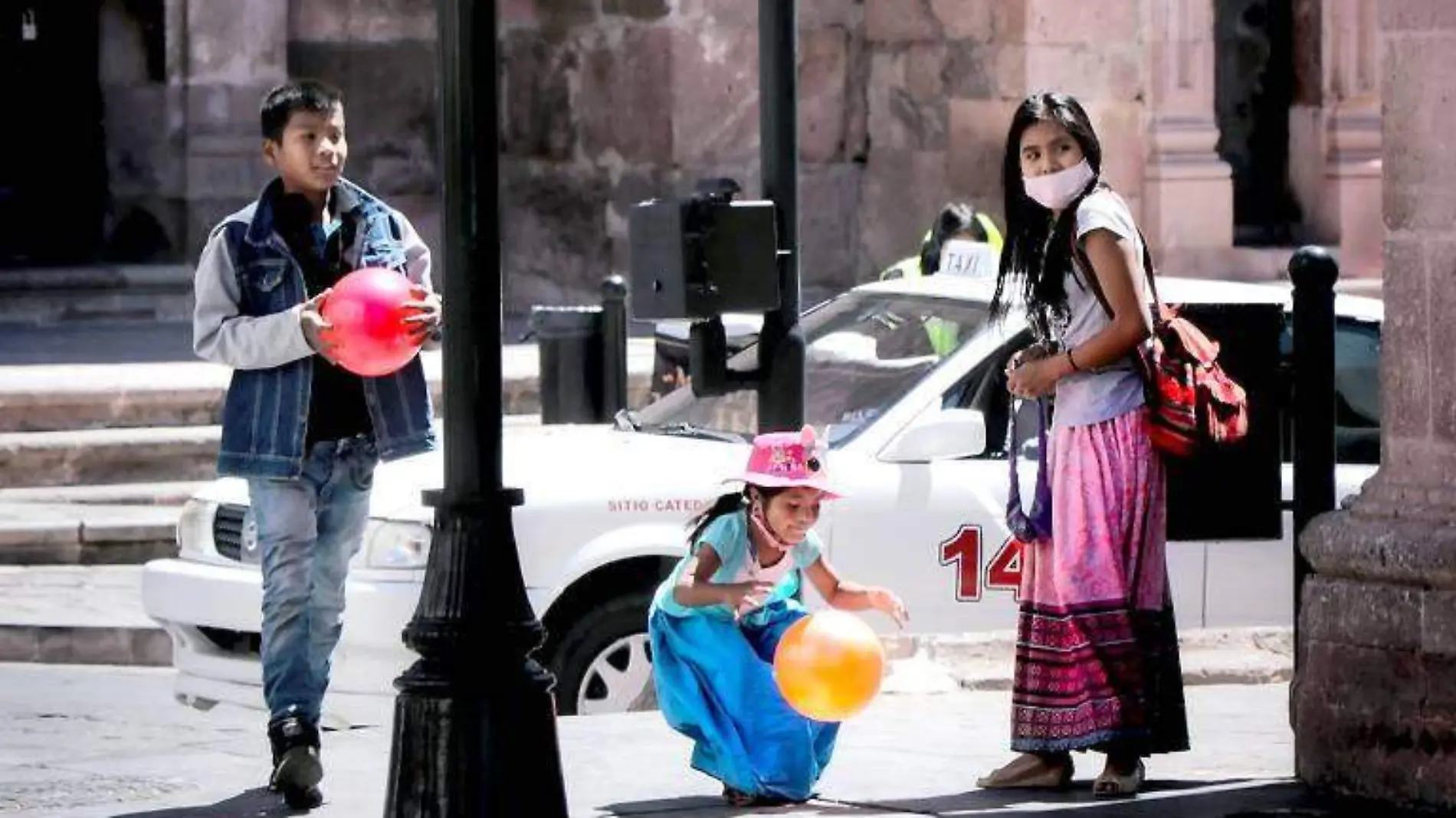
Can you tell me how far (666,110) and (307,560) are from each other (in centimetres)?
1218

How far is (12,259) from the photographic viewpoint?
21.5 m

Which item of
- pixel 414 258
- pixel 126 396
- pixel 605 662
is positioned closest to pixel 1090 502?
pixel 414 258

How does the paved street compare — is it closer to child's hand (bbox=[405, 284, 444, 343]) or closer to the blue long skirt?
the blue long skirt

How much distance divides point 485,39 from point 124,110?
537 inches

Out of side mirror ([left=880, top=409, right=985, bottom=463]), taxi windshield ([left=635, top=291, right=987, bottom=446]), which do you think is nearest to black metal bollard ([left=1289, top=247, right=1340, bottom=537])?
side mirror ([left=880, top=409, right=985, bottom=463])

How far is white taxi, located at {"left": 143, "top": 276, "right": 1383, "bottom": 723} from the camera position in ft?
33.8

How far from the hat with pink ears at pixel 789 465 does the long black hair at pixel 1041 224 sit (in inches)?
27.4

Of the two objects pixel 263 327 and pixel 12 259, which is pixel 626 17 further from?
pixel 263 327

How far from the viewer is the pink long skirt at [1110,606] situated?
332 inches

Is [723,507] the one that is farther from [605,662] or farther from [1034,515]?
[605,662]

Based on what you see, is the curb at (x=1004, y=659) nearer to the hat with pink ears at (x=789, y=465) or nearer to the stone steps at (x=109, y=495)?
the hat with pink ears at (x=789, y=465)

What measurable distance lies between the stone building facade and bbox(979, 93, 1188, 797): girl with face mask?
481 inches

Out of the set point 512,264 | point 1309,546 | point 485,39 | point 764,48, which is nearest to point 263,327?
point 485,39

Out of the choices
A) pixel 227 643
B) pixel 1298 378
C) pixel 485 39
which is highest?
pixel 485 39
